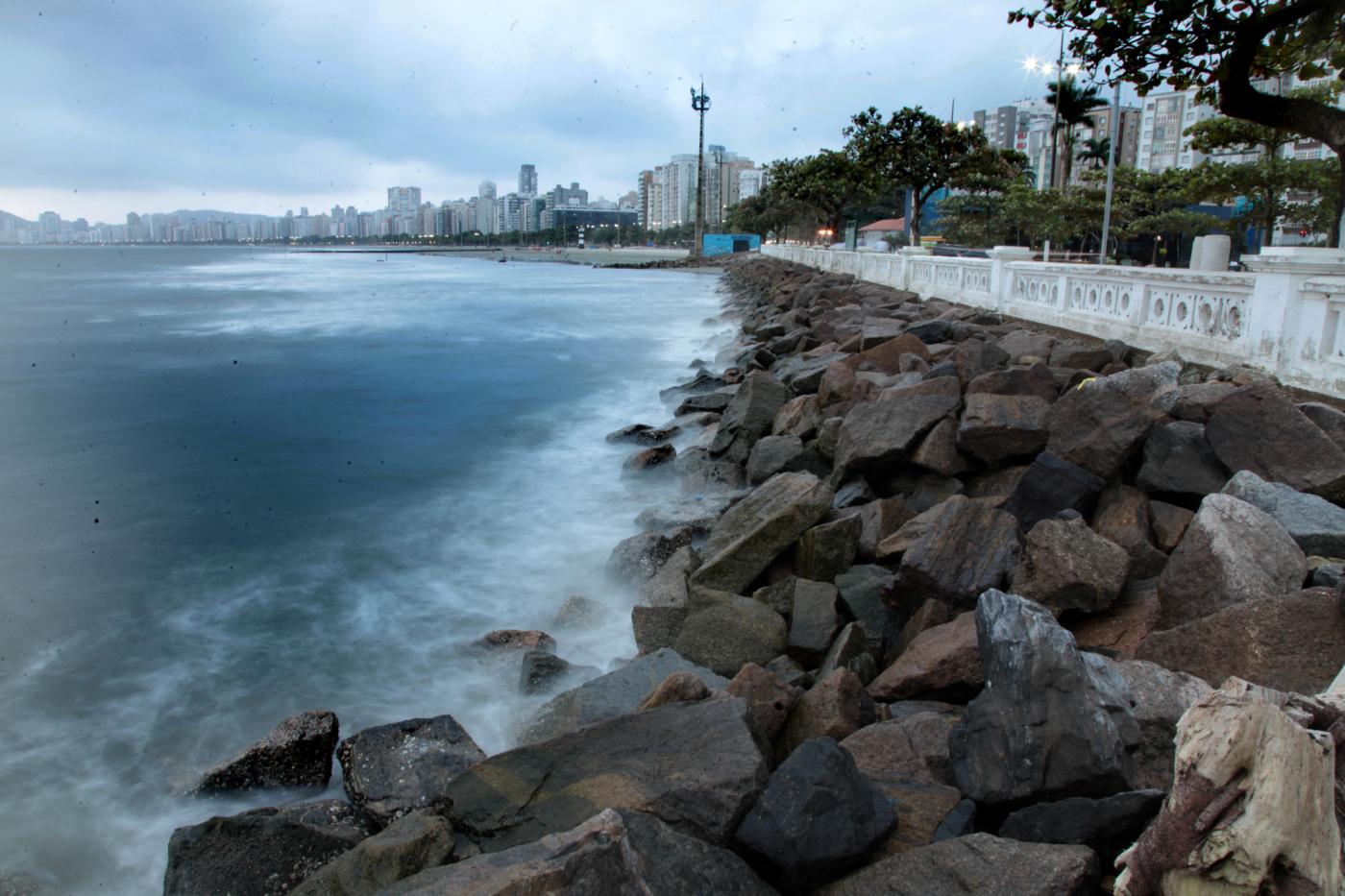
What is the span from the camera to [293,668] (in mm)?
6504

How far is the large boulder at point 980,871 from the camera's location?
247 cm

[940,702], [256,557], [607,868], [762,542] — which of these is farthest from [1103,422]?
[256,557]

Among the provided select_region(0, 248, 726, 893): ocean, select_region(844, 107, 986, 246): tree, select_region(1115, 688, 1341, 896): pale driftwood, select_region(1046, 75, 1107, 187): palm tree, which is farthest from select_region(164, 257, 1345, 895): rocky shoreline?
select_region(1046, 75, 1107, 187): palm tree

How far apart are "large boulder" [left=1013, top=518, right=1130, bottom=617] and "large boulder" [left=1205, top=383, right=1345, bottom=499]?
1.60m

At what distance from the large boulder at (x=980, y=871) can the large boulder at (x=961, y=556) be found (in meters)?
2.15

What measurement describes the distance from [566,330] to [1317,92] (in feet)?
72.5

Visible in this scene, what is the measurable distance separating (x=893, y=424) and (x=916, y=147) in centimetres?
2849

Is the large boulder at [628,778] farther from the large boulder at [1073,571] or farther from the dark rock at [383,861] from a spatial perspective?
the large boulder at [1073,571]

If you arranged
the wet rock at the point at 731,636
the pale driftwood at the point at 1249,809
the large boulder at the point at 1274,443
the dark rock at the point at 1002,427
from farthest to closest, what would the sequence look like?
1. the dark rock at the point at 1002,427
2. the large boulder at the point at 1274,443
3. the wet rock at the point at 731,636
4. the pale driftwood at the point at 1249,809

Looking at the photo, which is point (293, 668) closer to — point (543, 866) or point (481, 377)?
point (543, 866)

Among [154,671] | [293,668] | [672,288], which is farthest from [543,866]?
[672,288]

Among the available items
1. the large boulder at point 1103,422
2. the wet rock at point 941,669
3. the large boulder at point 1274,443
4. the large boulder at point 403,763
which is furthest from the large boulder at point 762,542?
the large boulder at point 1274,443

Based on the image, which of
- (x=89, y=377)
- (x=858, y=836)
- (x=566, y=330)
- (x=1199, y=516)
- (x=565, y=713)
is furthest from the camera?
(x=566, y=330)

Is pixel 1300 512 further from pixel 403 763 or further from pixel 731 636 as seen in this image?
pixel 403 763
